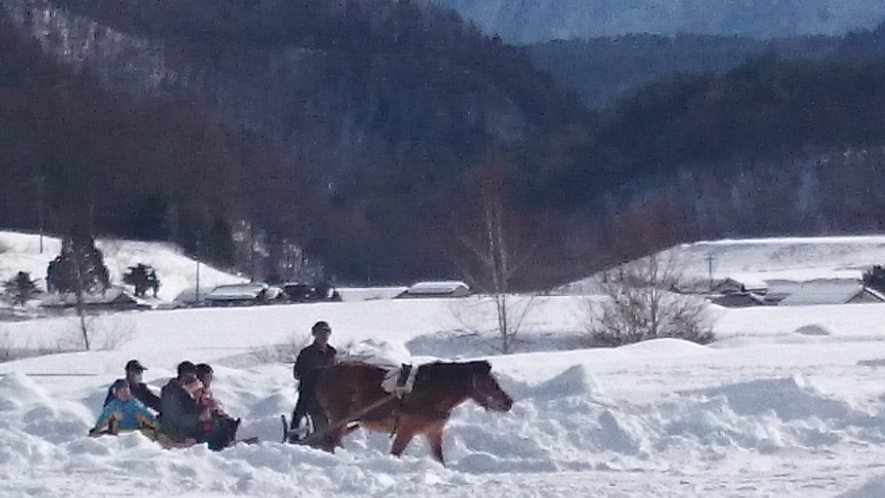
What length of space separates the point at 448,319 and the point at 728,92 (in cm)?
6789

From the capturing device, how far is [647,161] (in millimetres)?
96125

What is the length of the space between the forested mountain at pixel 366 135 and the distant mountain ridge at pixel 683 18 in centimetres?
1894

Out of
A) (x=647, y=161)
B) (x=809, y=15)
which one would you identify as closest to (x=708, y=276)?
(x=647, y=161)

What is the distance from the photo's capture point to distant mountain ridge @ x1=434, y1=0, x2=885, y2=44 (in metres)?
146

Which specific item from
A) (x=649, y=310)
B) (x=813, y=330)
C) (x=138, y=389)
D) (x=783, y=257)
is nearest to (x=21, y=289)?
(x=649, y=310)

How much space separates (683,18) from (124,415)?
480 ft

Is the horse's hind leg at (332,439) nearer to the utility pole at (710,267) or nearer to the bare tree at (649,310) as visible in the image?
the bare tree at (649,310)

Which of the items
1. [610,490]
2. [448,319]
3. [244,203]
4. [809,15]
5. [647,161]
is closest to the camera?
[610,490]

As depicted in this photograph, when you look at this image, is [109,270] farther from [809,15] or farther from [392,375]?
[809,15]

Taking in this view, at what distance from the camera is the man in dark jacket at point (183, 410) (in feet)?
34.7

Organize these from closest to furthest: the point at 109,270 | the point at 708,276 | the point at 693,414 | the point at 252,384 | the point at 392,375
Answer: the point at 392,375 → the point at 693,414 → the point at 252,384 → the point at 708,276 → the point at 109,270

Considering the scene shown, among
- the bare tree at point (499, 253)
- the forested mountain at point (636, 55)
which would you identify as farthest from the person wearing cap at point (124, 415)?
the forested mountain at point (636, 55)

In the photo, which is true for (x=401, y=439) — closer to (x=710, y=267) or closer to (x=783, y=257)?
(x=710, y=267)

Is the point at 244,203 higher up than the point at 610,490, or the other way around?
the point at 244,203
